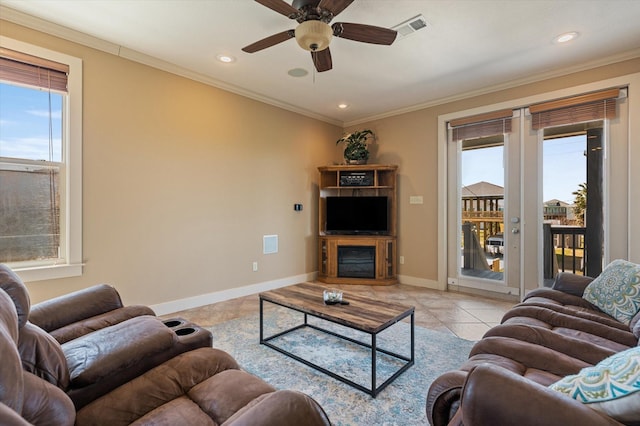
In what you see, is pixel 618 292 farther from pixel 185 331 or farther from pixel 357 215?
pixel 357 215

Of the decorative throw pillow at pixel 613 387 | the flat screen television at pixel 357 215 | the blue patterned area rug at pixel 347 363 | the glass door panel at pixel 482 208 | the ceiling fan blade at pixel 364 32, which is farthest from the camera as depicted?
the flat screen television at pixel 357 215

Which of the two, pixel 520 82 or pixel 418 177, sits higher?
pixel 520 82

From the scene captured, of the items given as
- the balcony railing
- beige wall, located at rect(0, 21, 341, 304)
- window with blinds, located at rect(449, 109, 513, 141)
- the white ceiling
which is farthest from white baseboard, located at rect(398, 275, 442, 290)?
the white ceiling

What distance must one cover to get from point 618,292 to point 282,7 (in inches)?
114

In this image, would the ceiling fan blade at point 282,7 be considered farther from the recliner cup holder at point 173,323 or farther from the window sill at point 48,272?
the window sill at point 48,272

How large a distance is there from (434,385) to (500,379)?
0.40 meters

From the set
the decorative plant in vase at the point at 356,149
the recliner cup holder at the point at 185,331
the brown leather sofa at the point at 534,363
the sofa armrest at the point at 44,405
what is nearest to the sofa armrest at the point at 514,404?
the brown leather sofa at the point at 534,363

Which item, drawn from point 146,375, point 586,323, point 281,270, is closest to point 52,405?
point 146,375

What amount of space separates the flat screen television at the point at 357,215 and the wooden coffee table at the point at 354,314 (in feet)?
7.46

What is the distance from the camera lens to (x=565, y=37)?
9.00 ft

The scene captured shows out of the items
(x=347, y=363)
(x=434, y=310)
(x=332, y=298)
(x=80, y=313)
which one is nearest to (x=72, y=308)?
(x=80, y=313)

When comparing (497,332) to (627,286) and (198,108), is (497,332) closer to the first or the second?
(627,286)

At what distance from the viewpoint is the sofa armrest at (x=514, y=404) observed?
31.2 inches

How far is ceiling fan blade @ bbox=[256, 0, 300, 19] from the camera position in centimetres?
191
